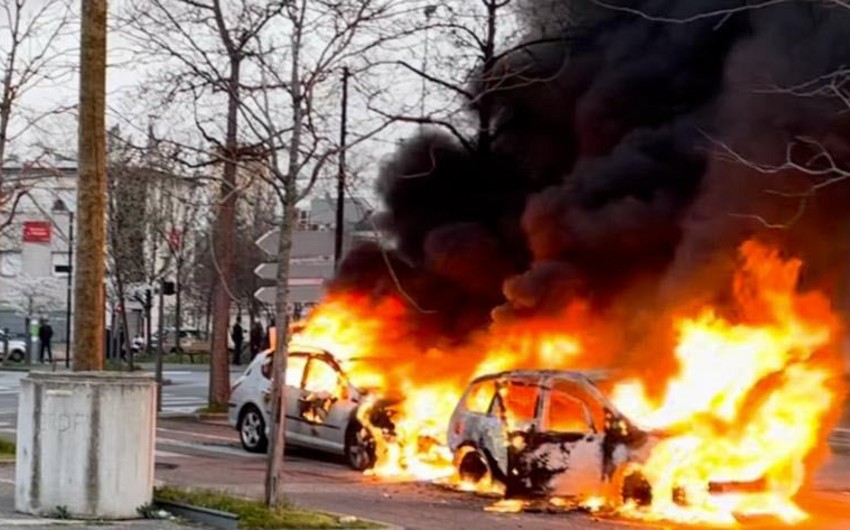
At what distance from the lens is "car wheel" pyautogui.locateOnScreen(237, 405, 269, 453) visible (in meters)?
18.5

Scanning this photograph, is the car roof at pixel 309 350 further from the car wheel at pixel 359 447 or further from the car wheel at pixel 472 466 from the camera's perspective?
the car wheel at pixel 472 466

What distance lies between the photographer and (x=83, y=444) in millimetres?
10438

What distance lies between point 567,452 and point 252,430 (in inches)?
254

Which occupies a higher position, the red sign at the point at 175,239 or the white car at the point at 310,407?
the red sign at the point at 175,239

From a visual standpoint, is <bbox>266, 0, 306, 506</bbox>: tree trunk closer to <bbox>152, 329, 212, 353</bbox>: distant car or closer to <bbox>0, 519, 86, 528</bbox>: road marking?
<bbox>0, 519, 86, 528</bbox>: road marking

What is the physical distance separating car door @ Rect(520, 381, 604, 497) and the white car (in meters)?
3.83

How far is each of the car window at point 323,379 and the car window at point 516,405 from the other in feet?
11.7

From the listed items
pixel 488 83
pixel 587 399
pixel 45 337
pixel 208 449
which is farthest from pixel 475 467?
pixel 45 337

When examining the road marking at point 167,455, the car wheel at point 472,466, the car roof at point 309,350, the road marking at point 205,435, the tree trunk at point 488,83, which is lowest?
the road marking at point 167,455

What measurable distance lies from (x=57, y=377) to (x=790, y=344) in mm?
7914

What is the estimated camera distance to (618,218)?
61.5 ft

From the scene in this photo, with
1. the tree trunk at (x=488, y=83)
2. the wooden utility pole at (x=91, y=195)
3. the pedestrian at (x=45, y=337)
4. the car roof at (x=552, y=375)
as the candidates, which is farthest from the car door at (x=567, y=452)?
the pedestrian at (x=45, y=337)

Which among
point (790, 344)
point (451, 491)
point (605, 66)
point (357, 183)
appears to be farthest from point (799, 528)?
point (605, 66)

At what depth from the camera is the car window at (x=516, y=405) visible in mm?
13914
